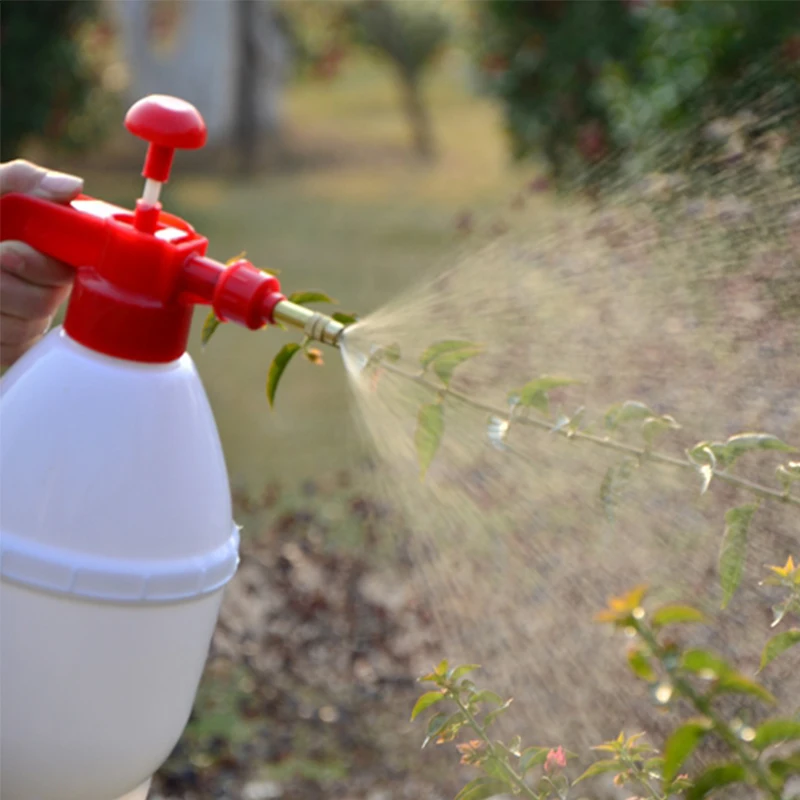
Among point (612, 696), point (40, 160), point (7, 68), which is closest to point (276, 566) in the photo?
point (612, 696)

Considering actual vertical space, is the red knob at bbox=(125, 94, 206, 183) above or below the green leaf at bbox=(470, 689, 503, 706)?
above

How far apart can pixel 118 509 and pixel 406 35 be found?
12.3 m

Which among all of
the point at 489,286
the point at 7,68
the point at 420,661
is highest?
the point at 489,286

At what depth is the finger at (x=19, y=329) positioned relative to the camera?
1.30 metres

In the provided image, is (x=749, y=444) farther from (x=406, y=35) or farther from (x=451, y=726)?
(x=406, y=35)

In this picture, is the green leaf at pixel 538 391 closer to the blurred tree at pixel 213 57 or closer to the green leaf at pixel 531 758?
the green leaf at pixel 531 758

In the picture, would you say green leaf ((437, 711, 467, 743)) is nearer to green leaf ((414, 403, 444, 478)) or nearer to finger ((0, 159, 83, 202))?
green leaf ((414, 403, 444, 478))

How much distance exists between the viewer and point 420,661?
3035 mm

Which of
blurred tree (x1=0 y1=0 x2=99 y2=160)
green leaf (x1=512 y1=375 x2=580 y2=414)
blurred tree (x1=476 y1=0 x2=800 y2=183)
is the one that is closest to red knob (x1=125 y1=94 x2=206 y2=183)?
green leaf (x1=512 y1=375 x2=580 y2=414)

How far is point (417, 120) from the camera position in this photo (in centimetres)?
1210

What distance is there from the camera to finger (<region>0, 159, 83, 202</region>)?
45.7 inches

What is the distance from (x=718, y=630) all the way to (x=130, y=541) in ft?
3.20

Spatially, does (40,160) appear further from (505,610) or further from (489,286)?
(489,286)

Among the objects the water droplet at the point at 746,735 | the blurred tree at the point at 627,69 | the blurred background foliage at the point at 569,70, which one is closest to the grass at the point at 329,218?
the blurred background foliage at the point at 569,70
